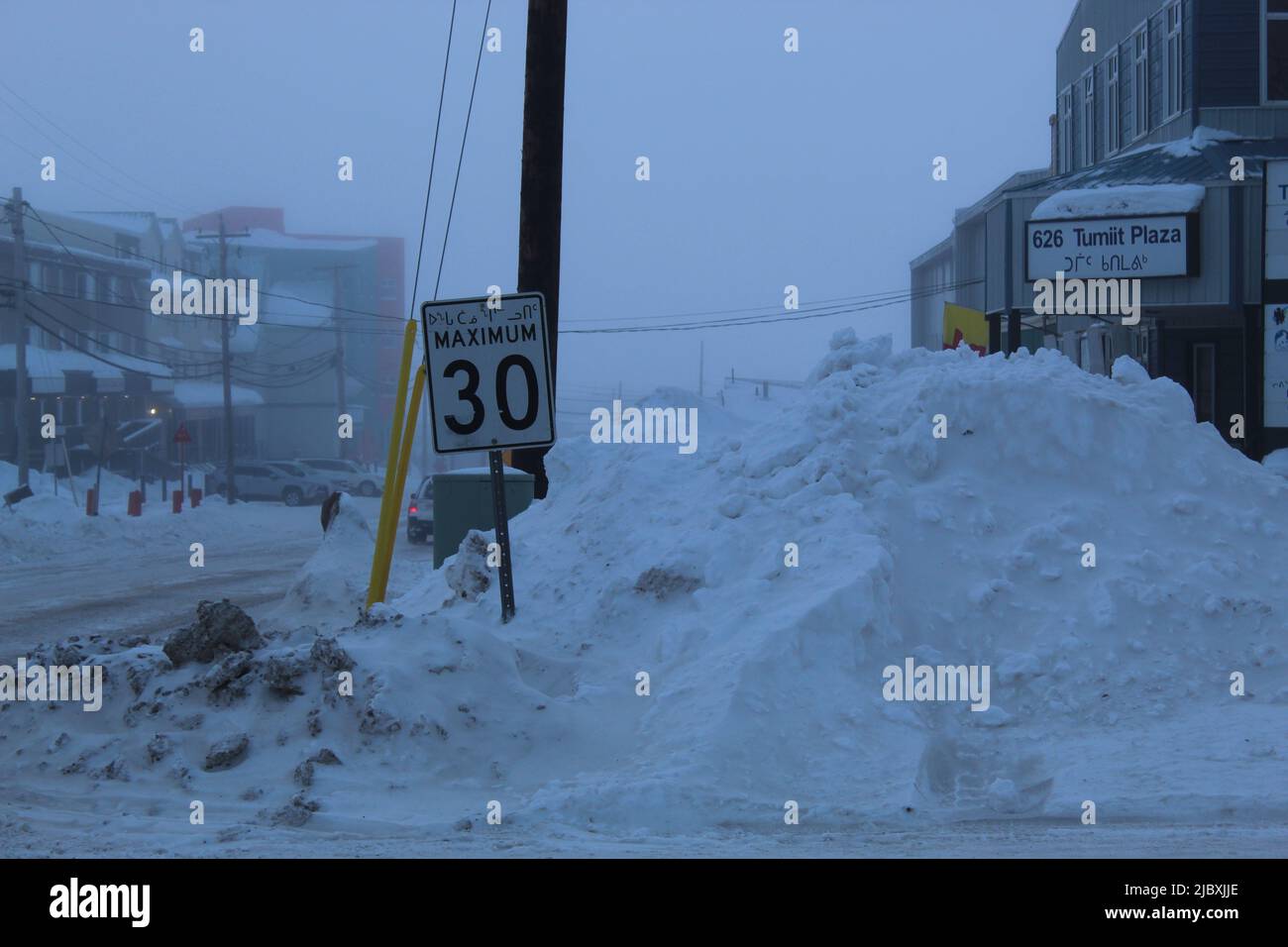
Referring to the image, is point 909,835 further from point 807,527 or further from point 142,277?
point 142,277

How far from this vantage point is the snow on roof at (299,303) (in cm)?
Answer: 7562

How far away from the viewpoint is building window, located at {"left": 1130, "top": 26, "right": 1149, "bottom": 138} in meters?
25.6

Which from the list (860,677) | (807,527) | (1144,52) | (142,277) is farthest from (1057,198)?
(142,277)

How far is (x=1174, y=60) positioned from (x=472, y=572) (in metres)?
19.5

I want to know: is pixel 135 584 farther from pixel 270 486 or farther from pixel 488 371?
pixel 270 486

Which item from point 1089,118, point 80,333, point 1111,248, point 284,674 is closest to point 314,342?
point 80,333

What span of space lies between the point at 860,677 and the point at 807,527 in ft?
4.96

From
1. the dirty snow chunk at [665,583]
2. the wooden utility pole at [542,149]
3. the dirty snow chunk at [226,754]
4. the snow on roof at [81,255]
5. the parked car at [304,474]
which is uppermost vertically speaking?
the snow on roof at [81,255]

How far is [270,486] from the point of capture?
5206cm

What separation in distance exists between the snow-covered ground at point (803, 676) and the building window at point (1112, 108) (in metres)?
19.2

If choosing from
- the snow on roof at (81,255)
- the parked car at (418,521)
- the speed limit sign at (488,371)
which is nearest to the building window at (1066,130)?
the parked car at (418,521)

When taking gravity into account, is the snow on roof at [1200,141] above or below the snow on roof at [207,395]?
above

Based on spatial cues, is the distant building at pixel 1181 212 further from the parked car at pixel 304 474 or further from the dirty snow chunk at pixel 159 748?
the parked car at pixel 304 474

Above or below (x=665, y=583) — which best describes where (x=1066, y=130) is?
above
